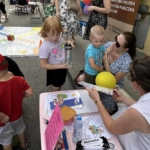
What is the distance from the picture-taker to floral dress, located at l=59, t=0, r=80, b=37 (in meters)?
3.10

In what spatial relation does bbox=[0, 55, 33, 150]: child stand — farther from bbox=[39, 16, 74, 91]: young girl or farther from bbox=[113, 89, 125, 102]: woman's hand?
bbox=[113, 89, 125, 102]: woman's hand

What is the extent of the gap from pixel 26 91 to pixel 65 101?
31 centimetres

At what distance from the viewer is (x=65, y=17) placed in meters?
3.20

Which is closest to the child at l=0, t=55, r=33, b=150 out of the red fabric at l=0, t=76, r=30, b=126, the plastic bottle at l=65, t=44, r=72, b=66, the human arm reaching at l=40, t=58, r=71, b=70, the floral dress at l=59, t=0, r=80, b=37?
the red fabric at l=0, t=76, r=30, b=126

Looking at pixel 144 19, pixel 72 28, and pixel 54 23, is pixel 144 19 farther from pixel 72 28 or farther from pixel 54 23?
pixel 54 23

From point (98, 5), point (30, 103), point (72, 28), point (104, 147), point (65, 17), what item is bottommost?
point (30, 103)

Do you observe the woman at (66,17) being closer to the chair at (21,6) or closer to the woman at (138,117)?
the woman at (138,117)

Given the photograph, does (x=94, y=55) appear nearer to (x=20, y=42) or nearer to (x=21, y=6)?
(x=20, y=42)

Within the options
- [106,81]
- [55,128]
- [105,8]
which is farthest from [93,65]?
[105,8]

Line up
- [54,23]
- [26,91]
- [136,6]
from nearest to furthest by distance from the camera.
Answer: [26,91] < [54,23] < [136,6]

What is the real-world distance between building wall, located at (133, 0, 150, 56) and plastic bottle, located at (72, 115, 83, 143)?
229 cm

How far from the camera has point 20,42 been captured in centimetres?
405

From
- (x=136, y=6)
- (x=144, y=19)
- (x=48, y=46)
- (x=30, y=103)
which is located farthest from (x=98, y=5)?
(x=30, y=103)

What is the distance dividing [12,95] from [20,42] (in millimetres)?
3143
